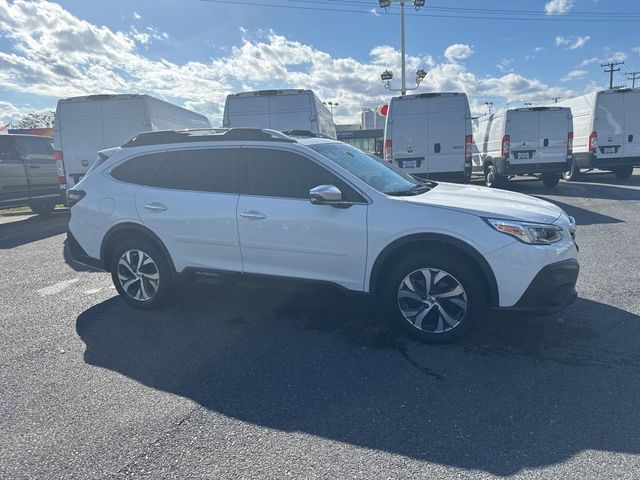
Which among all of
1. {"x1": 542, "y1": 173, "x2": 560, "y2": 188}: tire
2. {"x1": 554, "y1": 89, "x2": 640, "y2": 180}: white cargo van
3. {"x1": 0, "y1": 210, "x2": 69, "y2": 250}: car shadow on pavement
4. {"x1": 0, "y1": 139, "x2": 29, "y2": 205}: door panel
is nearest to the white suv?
{"x1": 0, "y1": 210, "x2": 69, "y2": 250}: car shadow on pavement

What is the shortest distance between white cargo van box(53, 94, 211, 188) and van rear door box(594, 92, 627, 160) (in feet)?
45.9

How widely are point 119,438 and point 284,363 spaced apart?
1251mm

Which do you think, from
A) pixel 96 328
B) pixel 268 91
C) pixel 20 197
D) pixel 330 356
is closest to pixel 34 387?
pixel 96 328

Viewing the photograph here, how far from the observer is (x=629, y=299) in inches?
175

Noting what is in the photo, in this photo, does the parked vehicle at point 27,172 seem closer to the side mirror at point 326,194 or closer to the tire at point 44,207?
the tire at point 44,207

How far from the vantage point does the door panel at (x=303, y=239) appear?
12.3ft

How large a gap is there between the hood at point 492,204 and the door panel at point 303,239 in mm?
582

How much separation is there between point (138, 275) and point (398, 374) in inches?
113

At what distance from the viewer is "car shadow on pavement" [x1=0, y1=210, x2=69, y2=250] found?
9023 mm

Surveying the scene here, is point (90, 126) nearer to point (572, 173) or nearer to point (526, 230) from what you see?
point (526, 230)

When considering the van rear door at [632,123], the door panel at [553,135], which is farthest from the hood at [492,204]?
the van rear door at [632,123]

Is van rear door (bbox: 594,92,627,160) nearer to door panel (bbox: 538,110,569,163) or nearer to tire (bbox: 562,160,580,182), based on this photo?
tire (bbox: 562,160,580,182)

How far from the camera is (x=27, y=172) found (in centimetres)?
1088

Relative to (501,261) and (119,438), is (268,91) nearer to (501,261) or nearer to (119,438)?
(501,261)
